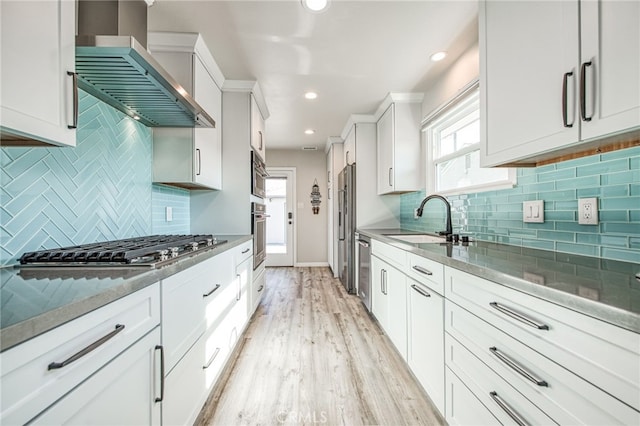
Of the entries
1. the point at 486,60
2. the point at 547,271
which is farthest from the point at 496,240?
the point at 486,60

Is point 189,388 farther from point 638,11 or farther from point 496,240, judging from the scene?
point 638,11

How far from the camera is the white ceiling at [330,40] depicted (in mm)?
1724

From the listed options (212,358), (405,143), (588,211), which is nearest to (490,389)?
(588,211)

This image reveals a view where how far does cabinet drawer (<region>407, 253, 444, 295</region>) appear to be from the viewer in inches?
53.9

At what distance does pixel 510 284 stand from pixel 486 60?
118 centimetres

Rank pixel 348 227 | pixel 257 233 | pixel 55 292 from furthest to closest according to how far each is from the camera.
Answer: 1. pixel 348 227
2. pixel 257 233
3. pixel 55 292

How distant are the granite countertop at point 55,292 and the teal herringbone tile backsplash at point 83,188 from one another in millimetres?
238

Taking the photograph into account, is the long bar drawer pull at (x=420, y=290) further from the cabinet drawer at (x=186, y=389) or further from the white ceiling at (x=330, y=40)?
the white ceiling at (x=330, y=40)

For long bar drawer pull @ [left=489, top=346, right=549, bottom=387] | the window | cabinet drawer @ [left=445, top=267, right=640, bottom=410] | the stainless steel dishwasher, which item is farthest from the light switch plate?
the stainless steel dishwasher

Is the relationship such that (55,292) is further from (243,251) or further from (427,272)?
(243,251)

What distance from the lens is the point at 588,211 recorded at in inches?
47.9

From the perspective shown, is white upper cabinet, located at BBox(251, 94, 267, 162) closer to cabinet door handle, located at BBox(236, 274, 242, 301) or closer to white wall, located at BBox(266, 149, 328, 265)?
cabinet door handle, located at BBox(236, 274, 242, 301)

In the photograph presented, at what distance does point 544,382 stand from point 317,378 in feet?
4.57

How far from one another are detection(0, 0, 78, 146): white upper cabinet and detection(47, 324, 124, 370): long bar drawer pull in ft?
2.13
